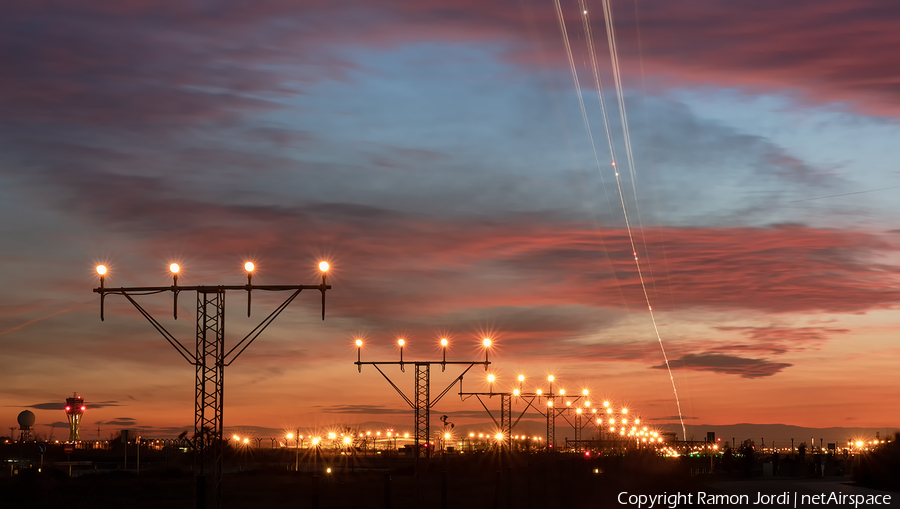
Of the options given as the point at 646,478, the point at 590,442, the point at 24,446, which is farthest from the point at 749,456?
the point at 24,446

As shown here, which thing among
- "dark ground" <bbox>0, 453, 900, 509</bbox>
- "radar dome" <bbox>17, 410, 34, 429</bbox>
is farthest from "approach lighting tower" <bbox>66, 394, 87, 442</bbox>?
"dark ground" <bbox>0, 453, 900, 509</bbox>

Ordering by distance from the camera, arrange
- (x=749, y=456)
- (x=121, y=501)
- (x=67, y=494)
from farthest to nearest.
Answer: (x=749, y=456) → (x=67, y=494) → (x=121, y=501)

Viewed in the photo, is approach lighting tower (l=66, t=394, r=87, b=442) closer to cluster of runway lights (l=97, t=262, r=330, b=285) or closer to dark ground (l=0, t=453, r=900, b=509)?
dark ground (l=0, t=453, r=900, b=509)

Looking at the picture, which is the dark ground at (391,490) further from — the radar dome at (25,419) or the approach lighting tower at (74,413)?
the approach lighting tower at (74,413)

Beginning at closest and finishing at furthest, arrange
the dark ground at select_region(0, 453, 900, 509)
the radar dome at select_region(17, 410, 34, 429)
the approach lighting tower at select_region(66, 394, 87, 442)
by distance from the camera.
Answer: the dark ground at select_region(0, 453, 900, 509) < the radar dome at select_region(17, 410, 34, 429) < the approach lighting tower at select_region(66, 394, 87, 442)

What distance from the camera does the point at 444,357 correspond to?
61.5 meters

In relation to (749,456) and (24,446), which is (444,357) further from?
(24,446)

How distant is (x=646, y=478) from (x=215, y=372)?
46.4 metres

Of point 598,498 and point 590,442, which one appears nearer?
point 598,498

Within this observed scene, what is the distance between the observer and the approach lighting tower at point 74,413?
178750 mm

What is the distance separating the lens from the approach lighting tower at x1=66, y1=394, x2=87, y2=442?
586 ft

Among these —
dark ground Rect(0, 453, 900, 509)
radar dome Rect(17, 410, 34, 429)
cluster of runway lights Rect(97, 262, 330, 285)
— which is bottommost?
dark ground Rect(0, 453, 900, 509)

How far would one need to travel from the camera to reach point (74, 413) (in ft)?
591

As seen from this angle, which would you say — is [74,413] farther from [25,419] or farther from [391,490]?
[391,490]
